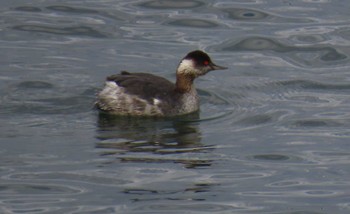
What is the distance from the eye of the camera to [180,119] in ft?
57.1

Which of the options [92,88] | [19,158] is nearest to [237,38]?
[92,88]

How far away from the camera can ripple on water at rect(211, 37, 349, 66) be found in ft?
67.4

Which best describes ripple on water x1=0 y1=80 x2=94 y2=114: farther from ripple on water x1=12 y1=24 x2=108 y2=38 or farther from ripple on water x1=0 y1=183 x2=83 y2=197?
ripple on water x1=12 y1=24 x2=108 y2=38

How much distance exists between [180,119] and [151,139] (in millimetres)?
1413

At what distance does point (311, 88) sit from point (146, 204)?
18.9ft

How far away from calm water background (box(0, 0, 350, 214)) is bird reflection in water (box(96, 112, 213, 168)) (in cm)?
2

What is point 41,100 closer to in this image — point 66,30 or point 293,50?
point 66,30

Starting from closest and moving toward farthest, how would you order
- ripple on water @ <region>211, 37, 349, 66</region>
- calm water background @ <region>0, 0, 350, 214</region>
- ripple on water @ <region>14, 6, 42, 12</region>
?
calm water background @ <region>0, 0, 350, 214</region> < ripple on water @ <region>211, 37, 349, 66</region> < ripple on water @ <region>14, 6, 42, 12</region>

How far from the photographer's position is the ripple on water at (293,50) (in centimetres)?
2053

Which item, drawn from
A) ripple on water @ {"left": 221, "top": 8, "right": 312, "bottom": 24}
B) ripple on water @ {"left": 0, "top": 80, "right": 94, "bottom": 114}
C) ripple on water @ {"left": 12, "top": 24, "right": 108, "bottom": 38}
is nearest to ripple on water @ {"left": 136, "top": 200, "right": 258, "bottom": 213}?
ripple on water @ {"left": 0, "top": 80, "right": 94, "bottom": 114}

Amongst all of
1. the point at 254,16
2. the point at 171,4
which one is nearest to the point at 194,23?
the point at 254,16

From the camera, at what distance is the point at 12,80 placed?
18.3m

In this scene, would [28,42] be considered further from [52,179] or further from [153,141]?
[52,179]

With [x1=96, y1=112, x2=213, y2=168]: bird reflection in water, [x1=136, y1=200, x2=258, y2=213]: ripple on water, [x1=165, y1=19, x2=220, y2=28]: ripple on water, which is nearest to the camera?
[x1=136, y1=200, x2=258, y2=213]: ripple on water
